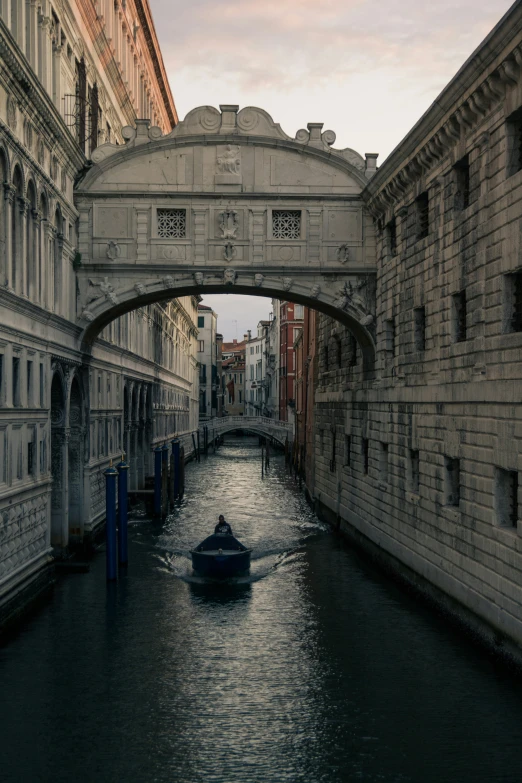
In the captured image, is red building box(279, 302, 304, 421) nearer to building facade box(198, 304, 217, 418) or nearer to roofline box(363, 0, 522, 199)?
building facade box(198, 304, 217, 418)

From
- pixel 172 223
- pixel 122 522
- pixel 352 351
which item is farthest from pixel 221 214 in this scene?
pixel 122 522

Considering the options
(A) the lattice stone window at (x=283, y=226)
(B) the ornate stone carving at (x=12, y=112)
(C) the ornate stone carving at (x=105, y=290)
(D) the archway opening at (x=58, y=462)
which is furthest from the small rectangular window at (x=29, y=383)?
(A) the lattice stone window at (x=283, y=226)

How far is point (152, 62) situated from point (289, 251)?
2244 centimetres

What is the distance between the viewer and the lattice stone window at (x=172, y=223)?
971 inches

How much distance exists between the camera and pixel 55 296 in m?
22.4

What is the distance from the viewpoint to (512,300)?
50.2ft

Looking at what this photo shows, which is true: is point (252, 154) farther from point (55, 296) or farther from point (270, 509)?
point (270, 509)

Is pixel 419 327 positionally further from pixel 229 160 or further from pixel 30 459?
pixel 30 459

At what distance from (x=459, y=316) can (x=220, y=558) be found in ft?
29.1

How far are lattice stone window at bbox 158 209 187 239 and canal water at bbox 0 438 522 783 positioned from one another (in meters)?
8.65

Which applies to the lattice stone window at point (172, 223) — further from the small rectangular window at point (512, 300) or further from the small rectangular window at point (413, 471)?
the small rectangular window at point (512, 300)

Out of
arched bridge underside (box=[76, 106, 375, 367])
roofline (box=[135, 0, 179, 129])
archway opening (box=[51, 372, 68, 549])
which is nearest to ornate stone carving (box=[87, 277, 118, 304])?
arched bridge underside (box=[76, 106, 375, 367])

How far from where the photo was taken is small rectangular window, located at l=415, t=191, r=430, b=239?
69.1 feet

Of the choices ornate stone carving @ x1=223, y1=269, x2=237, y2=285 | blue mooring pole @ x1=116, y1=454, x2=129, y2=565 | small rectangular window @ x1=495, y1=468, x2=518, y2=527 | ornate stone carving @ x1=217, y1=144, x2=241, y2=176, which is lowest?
blue mooring pole @ x1=116, y1=454, x2=129, y2=565
